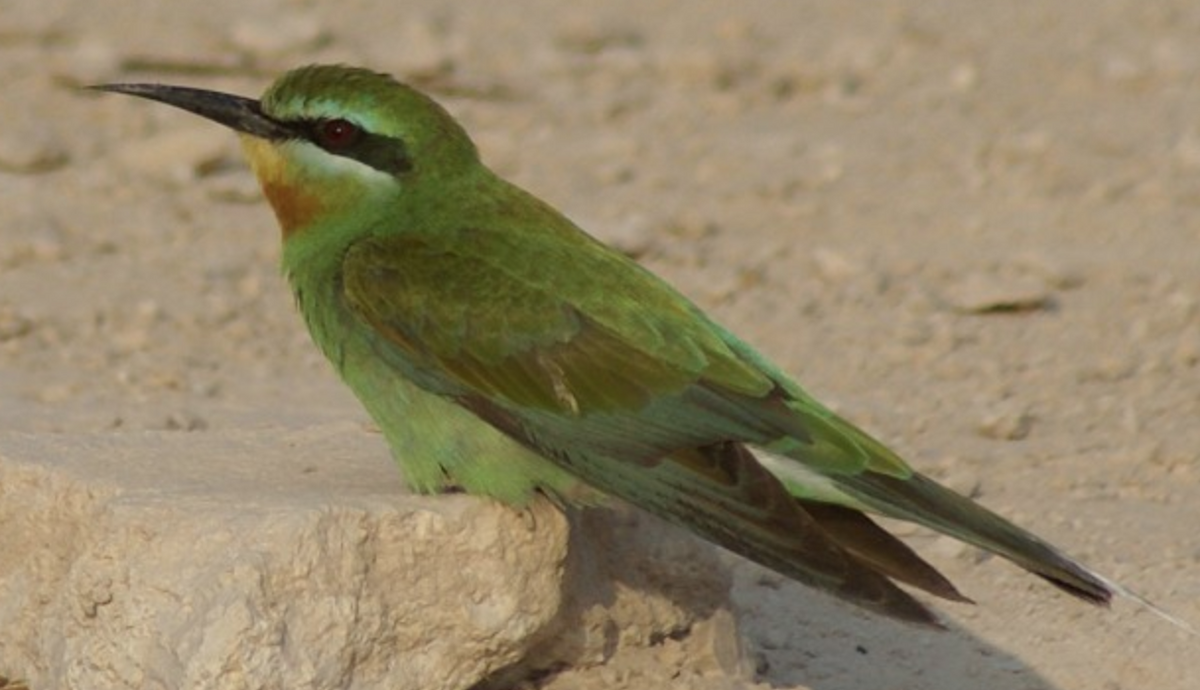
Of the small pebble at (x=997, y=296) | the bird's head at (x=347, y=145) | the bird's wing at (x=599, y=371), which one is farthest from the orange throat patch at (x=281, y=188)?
the small pebble at (x=997, y=296)

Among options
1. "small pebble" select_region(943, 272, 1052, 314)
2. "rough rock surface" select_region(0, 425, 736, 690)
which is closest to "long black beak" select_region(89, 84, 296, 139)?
"rough rock surface" select_region(0, 425, 736, 690)

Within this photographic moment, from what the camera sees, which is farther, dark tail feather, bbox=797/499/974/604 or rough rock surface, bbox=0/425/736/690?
dark tail feather, bbox=797/499/974/604

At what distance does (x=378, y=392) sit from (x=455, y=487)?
18 cm

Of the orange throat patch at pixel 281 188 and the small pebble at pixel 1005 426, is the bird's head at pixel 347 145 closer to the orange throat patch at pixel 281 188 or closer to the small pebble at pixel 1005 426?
the orange throat patch at pixel 281 188

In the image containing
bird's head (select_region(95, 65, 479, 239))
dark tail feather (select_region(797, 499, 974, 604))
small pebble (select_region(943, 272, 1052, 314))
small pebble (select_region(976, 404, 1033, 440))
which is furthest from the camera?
small pebble (select_region(943, 272, 1052, 314))

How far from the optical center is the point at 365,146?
167 inches

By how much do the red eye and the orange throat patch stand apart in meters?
0.08

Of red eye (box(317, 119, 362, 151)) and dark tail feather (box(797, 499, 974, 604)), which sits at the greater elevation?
red eye (box(317, 119, 362, 151))

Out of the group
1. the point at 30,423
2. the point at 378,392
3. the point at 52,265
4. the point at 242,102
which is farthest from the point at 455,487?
the point at 52,265

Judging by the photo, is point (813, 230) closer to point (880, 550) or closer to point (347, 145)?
point (347, 145)

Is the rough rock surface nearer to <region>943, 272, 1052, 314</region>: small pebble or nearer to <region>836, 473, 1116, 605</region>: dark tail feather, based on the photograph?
<region>836, 473, 1116, 605</region>: dark tail feather

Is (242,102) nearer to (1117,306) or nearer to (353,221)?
(353,221)

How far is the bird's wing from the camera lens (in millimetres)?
3793

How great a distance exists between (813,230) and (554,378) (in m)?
3.05
